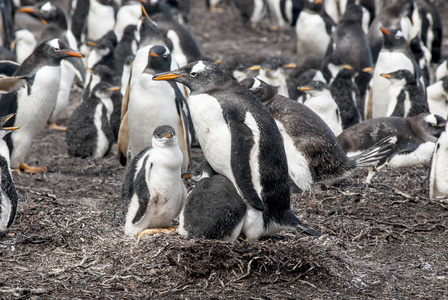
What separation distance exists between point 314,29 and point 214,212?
918 cm

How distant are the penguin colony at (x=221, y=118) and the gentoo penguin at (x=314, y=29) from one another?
3cm

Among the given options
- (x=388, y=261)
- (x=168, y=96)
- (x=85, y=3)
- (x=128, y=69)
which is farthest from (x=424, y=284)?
(x=85, y=3)

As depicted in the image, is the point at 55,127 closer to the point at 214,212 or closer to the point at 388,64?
the point at 388,64

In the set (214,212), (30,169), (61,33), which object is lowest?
(30,169)

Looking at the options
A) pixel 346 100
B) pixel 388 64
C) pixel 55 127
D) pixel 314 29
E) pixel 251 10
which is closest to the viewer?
pixel 346 100

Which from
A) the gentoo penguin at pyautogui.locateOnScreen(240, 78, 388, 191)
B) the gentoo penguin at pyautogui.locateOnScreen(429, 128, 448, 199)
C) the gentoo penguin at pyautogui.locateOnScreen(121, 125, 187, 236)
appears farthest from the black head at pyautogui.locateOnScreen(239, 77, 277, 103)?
the gentoo penguin at pyautogui.locateOnScreen(429, 128, 448, 199)

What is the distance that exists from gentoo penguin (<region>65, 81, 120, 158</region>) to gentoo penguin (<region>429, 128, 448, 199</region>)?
366 cm

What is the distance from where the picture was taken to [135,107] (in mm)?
5844

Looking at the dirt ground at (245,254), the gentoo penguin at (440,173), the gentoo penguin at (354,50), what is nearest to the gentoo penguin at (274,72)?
the gentoo penguin at (354,50)

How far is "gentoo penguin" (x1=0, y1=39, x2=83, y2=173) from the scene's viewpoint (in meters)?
6.46

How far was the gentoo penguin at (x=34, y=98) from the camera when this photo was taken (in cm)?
646

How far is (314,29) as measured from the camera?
12359 mm

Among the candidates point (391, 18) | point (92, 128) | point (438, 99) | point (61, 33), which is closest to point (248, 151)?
point (92, 128)

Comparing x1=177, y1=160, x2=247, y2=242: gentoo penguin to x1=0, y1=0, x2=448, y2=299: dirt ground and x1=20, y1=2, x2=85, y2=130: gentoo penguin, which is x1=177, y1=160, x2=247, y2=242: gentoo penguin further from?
x1=20, y1=2, x2=85, y2=130: gentoo penguin
